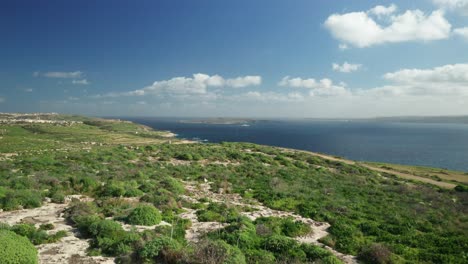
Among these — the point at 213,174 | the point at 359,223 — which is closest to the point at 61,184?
the point at 213,174

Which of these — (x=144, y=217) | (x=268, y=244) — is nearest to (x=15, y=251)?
(x=144, y=217)

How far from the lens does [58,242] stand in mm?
11484

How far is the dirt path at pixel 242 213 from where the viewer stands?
13365mm

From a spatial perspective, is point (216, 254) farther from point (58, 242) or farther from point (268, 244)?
point (58, 242)

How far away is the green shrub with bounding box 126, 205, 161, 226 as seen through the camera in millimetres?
13852

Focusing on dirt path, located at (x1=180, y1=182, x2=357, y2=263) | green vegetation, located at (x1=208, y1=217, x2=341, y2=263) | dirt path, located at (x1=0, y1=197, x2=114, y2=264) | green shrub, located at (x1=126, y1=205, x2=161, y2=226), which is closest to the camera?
dirt path, located at (x1=0, y1=197, x2=114, y2=264)

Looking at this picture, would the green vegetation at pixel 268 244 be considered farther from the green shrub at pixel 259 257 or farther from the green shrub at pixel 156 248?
the green shrub at pixel 156 248

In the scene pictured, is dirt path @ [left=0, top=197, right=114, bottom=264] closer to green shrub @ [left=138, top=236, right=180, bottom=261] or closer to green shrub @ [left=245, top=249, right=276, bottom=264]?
green shrub @ [left=138, top=236, right=180, bottom=261]

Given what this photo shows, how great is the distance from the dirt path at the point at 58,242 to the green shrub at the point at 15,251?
30.5 inches

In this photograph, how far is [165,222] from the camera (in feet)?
48.3

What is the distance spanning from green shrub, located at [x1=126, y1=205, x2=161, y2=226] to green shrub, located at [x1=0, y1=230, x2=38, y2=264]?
4.68 m

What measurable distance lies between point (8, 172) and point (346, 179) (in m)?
36.6

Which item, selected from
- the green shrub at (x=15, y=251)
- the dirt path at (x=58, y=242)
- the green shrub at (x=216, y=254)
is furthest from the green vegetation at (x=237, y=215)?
the green shrub at (x=15, y=251)

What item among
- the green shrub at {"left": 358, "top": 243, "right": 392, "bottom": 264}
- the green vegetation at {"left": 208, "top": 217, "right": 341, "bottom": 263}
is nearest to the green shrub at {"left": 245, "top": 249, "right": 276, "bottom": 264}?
the green vegetation at {"left": 208, "top": 217, "right": 341, "bottom": 263}
